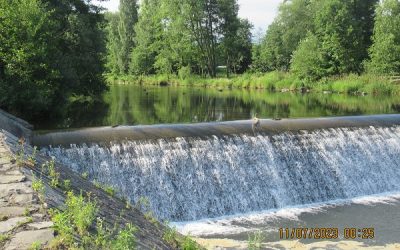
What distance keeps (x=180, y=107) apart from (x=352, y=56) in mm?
27319

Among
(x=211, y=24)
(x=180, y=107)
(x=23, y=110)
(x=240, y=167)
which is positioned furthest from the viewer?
(x=211, y=24)

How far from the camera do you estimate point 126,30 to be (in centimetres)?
7106

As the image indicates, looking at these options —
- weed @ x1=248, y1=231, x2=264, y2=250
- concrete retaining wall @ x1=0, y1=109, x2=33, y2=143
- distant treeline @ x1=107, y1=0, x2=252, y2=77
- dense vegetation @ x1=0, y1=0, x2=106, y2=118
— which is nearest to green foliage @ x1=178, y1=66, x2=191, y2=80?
distant treeline @ x1=107, y1=0, x2=252, y2=77

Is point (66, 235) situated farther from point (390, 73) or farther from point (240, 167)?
point (390, 73)

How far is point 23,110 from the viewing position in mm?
16875

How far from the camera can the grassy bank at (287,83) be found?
37688mm

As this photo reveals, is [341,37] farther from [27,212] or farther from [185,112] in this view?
[27,212]

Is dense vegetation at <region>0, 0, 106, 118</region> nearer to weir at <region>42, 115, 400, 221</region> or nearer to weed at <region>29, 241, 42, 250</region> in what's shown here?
weir at <region>42, 115, 400, 221</region>

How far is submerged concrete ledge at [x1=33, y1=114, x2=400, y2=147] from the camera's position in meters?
12.7

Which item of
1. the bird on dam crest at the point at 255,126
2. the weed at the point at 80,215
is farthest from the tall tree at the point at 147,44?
the weed at the point at 80,215

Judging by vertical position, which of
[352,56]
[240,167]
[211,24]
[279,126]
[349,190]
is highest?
[211,24]

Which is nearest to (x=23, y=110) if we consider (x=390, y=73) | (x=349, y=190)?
(x=349, y=190)

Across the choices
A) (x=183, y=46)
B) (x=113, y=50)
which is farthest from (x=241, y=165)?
(x=113, y=50)
